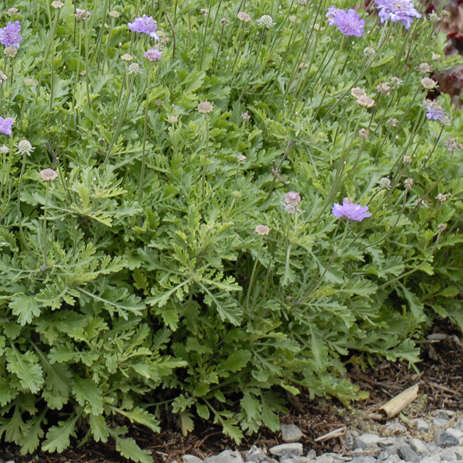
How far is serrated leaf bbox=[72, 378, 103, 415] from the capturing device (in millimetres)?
2320

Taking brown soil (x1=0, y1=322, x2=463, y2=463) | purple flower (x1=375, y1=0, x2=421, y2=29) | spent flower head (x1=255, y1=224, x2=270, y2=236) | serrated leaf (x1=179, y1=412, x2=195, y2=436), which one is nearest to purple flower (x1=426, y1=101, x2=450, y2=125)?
purple flower (x1=375, y1=0, x2=421, y2=29)

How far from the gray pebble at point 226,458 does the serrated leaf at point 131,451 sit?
9.1 inches

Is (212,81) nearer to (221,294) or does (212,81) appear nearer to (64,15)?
(64,15)

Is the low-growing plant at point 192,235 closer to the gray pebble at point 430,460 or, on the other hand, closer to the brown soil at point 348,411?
the brown soil at point 348,411

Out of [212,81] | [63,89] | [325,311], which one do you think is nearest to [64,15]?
[63,89]

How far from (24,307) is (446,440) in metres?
1.73

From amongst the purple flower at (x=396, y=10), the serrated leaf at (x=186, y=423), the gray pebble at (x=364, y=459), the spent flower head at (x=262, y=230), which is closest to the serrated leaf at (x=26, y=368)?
the serrated leaf at (x=186, y=423)

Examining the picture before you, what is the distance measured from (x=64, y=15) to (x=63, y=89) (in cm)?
56

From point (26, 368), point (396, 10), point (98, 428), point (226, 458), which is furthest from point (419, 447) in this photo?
point (396, 10)

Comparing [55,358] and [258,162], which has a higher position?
[258,162]

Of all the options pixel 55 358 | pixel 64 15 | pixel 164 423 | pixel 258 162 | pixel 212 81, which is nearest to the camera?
pixel 55 358

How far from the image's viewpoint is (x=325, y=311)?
274cm

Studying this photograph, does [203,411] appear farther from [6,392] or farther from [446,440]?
[446,440]

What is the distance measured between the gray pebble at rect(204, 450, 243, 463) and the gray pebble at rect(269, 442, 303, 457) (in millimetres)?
143
